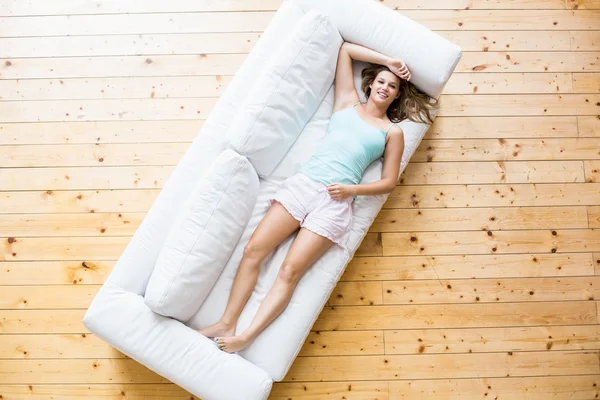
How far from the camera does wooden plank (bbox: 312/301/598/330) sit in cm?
218

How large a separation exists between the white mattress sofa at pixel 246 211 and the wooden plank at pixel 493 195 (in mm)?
262

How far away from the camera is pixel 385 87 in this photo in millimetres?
1986

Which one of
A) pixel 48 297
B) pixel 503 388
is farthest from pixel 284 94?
pixel 503 388

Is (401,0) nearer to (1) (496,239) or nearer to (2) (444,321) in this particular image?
(1) (496,239)

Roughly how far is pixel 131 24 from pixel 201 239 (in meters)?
1.27

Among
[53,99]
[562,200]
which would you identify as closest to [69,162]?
[53,99]

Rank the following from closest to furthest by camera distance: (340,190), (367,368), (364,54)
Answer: (340,190) → (364,54) → (367,368)

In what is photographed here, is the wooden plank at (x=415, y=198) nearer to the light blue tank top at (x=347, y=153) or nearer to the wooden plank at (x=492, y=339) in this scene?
the light blue tank top at (x=347, y=153)

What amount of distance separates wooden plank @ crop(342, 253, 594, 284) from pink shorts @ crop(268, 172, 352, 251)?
319mm

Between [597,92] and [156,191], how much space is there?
225 centimetres

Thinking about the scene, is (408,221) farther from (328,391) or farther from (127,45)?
(127,45)

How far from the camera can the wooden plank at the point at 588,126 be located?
2.38 metres

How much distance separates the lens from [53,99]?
2330 mm

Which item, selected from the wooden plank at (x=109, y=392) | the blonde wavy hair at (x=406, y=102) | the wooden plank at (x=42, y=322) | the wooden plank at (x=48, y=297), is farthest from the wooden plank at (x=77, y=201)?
the blonde wavy hair at (x=406, y=102)
